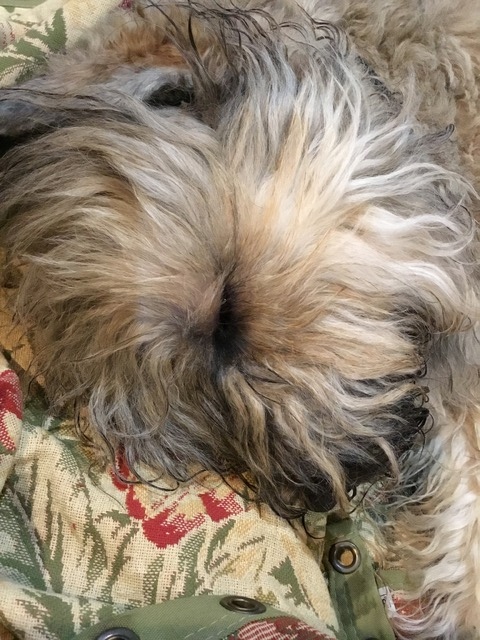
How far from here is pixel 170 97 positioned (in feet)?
4.20

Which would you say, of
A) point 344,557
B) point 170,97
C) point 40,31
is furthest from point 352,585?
point 40,31

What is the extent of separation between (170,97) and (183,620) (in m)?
0.81

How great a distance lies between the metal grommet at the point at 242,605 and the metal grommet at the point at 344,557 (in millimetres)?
264

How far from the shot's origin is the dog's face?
1.13 meters

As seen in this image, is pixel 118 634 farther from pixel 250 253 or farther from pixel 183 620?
pixel 250 253

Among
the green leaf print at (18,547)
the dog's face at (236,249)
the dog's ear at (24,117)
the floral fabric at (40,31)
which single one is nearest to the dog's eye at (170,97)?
the dog's face at (236,249)

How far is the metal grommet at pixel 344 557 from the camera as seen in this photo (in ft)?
4.49

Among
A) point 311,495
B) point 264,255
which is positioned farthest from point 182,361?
point 311,495

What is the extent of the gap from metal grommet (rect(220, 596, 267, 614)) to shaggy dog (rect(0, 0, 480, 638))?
18 centimetres

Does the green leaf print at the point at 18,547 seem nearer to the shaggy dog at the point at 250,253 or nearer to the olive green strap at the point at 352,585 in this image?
the shaggy dog at the point at 250,253

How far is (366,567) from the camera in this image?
1.37m

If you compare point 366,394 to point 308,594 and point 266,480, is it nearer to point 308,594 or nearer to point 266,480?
point 266,480

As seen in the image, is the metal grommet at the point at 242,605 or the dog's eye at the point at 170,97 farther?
the dog's eye at the point at 170,97

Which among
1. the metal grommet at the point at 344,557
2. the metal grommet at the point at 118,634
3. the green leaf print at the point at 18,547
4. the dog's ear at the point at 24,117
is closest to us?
the metal grommet at the point at 118,634
